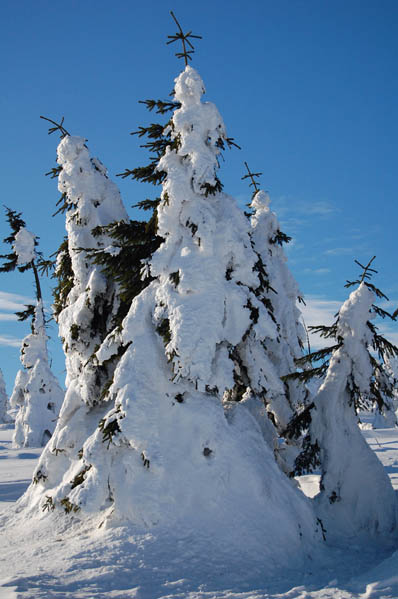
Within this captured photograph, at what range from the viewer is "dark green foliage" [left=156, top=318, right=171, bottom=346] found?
9.42 m

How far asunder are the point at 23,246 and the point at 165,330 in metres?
20.0

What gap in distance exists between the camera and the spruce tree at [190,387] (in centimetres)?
879

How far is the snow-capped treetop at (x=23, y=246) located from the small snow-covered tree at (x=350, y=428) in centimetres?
2014

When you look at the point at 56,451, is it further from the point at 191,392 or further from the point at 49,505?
the point at 191,392

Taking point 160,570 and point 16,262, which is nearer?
point 160,570

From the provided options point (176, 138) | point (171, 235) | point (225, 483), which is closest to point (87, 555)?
point (225, 483)

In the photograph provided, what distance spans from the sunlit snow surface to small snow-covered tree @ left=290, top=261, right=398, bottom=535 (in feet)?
3.23

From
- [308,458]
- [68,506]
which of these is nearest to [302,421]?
[308,458]

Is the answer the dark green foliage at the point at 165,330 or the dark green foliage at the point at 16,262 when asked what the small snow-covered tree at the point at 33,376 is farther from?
the dark green foliage at the point at 165,330

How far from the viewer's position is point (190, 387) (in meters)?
9.55

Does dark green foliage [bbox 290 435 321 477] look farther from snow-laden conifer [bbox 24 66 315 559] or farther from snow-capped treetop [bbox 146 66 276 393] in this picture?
snow-capped treetop [bbox 146 66 276 393]

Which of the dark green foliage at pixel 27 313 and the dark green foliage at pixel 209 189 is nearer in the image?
the dark green foliage at pixel 209 189

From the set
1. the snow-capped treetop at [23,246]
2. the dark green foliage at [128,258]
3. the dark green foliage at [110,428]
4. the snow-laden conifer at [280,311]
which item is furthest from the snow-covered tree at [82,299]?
the snow-capped treetop at [23,246]

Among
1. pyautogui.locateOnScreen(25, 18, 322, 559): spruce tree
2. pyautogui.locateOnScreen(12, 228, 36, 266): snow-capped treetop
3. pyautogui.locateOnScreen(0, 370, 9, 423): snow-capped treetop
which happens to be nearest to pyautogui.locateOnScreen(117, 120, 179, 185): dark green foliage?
pyautogui.locateOnScreen(25, 18, 322, 559): spruce tree
